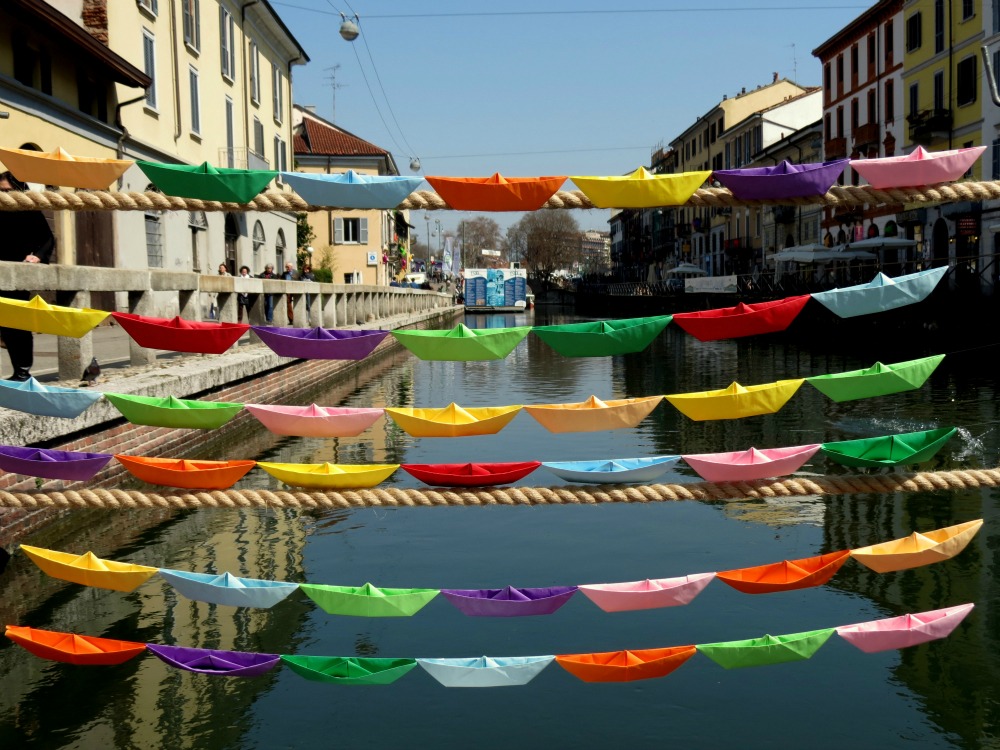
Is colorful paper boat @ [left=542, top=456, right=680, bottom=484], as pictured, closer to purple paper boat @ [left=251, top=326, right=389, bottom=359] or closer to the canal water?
purple paper boat @ [left=251, top=326, right=389, bottom=359]

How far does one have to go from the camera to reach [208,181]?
3639 millimetres

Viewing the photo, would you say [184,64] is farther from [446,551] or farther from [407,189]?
[407,189]

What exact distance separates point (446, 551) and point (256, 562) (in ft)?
4.13

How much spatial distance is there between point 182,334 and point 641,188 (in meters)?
1.75

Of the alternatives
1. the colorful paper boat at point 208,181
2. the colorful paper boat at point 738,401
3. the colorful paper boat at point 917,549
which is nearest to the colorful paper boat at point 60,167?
the colorful paper boat at point 208,181

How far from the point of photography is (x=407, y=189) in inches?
145

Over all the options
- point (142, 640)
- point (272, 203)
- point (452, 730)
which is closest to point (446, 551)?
point (142, 640)

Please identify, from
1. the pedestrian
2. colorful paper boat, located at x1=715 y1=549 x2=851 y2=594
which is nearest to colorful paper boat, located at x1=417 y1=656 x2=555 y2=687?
colorful paper boat, located at x1=715 y1=549 x2=851 y2=594

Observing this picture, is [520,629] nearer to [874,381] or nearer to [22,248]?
[874,381]

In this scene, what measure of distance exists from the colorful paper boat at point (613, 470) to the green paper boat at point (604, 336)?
40 cm

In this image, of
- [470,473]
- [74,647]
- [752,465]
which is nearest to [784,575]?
[752,465]

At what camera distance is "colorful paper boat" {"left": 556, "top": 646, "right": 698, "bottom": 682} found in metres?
3.42

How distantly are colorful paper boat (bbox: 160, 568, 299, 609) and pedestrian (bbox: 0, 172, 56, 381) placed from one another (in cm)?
418

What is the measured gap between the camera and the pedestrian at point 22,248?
717cm
